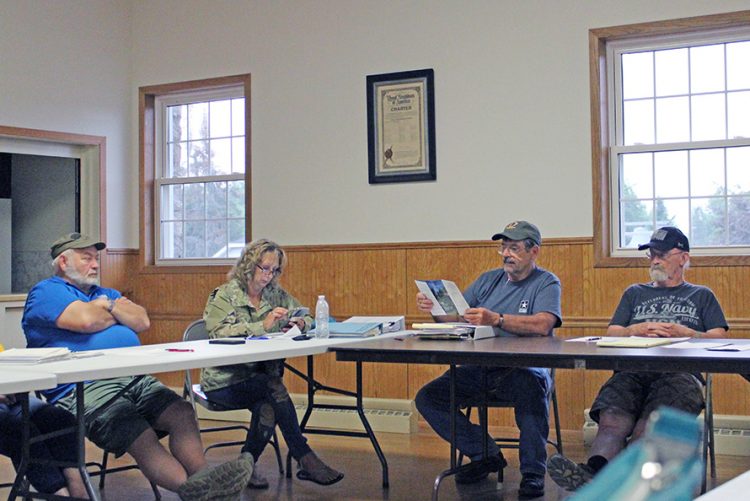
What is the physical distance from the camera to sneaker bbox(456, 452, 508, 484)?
3.83m

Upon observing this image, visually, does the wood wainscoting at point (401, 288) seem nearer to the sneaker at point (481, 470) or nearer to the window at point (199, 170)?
the window at point (199, 170)

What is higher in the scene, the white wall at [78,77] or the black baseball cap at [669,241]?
the white wall at [78,77]

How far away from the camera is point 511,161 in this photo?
520 cm

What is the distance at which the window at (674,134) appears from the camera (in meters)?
4.74

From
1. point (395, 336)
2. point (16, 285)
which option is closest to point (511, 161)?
point (395, 336)

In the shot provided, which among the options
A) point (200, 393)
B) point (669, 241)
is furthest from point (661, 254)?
point (200, 393)

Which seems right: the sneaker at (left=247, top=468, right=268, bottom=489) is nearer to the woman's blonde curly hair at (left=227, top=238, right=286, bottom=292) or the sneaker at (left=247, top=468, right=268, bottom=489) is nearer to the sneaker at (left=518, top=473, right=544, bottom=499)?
the woman's blonde curly hair at (left=227, top=238, right=286, bottom=292)

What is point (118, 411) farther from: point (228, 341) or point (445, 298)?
point (445, 298)

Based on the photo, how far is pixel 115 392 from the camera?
3.21 meters

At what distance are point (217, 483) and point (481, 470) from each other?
1297 mm

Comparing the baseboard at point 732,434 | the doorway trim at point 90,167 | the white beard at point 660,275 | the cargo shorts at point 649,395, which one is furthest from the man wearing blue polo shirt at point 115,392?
the baseboard at point 732,434

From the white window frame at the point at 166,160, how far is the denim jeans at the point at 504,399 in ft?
8.24

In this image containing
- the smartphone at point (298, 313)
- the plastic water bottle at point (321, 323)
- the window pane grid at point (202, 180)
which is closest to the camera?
the plastic water bottle at point (321, 323)

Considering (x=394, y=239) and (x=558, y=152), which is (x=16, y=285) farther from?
(x=558, y=152)
